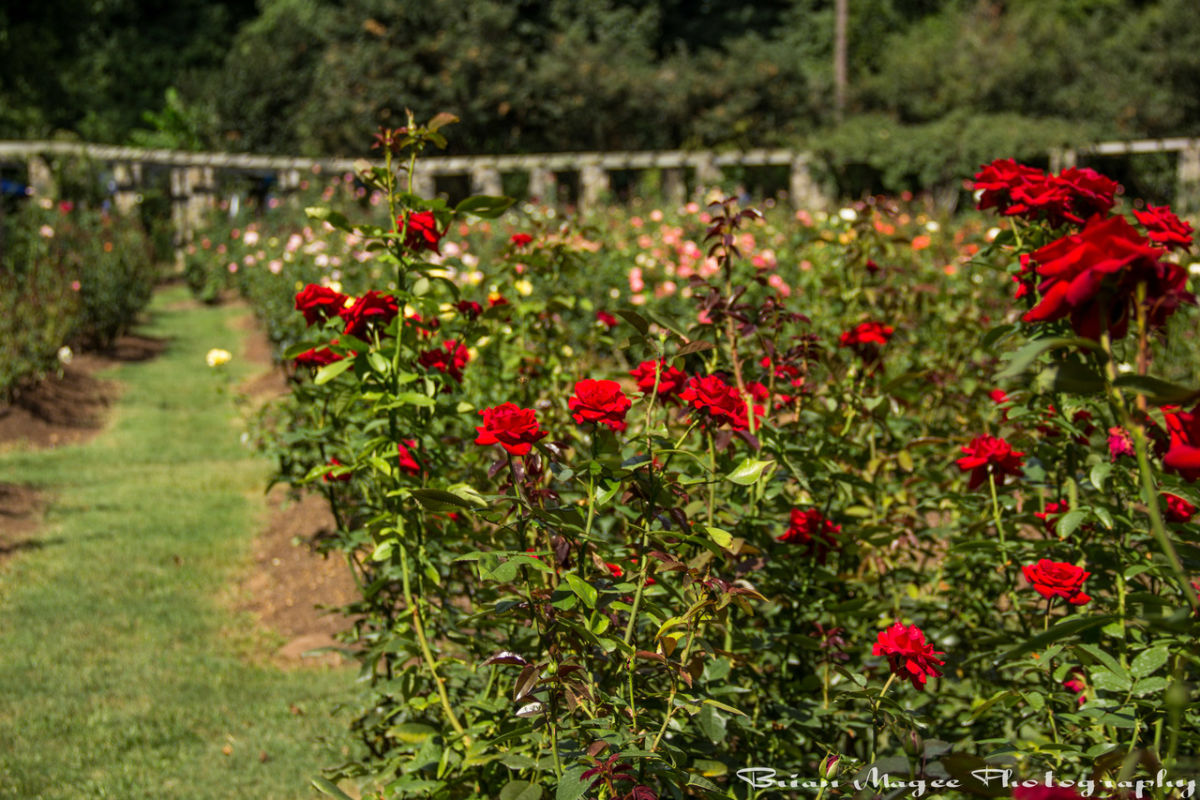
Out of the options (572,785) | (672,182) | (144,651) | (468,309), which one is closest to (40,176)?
(672,182)

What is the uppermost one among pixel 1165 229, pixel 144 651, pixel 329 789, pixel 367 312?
pixel 1165 229

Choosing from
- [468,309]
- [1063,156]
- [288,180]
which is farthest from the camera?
[1063,156]

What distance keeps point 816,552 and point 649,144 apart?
20.8 metres

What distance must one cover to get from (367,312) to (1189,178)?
16.3 meters

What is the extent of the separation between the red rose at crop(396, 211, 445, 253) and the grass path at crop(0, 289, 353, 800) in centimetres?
143

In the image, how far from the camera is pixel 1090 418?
213 centimetres

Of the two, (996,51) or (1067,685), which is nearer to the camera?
(1067,685)

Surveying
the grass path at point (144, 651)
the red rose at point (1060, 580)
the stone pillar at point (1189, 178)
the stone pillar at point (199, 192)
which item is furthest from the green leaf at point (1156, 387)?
the stone pillar at point (1189, 178)

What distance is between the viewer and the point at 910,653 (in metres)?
1.65

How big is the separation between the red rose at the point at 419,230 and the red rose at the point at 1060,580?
4.03ft

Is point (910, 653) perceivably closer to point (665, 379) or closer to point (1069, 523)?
point (1069, 523)

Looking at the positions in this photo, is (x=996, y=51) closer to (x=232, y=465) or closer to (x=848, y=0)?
(x=848, y=0)

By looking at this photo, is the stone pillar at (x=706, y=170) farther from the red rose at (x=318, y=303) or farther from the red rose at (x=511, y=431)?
the red rose at (x=511, y=431)

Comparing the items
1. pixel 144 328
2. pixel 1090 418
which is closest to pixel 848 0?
pixel 144 328
